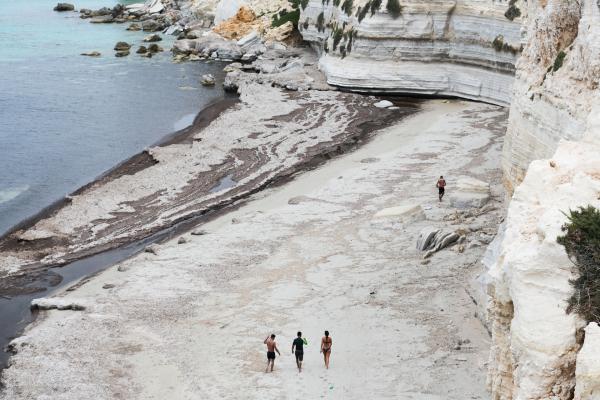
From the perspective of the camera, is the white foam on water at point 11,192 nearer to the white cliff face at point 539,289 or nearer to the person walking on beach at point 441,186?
the person walking on beach at point 441,186

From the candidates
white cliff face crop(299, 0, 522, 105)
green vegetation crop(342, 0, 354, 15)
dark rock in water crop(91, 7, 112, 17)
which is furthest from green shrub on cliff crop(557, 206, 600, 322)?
dark rock in water crop(91, 7, 112, 17)

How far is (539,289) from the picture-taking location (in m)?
12.5

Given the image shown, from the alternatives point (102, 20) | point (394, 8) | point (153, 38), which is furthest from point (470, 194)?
point (102, 20)

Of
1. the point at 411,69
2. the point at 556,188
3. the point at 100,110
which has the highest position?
the point at 556,188

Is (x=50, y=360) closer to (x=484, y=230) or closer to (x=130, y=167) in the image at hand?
(x=484, y=230)

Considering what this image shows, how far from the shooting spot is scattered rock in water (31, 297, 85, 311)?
26.7 meters

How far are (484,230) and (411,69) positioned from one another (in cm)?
2762

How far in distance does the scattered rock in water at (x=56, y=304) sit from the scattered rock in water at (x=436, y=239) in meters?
12.1

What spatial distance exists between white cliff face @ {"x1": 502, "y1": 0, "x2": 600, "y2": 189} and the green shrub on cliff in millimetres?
6407

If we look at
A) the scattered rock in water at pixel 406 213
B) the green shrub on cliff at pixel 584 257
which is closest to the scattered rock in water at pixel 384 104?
the scattered rock in water at pixel 406 213

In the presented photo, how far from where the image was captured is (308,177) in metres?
40.1

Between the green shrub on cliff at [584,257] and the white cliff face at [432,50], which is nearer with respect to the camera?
the green shrub on cliff at [584,257]

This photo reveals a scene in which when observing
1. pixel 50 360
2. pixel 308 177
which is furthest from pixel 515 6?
pixel 50 360

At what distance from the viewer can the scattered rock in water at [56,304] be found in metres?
26.7
